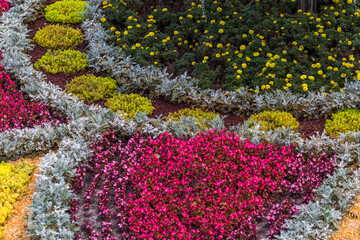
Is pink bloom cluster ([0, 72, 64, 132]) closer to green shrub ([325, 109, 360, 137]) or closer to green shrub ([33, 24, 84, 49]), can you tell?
green shrub ([33, 24, 84, 49])

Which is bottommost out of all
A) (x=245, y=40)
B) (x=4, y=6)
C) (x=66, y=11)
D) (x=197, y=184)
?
(x=197, y=184)

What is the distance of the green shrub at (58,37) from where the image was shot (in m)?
8.48

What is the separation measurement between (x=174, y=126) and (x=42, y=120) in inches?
84.7

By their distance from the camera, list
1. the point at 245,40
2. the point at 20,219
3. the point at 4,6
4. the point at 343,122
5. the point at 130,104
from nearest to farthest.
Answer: the point at 20,219 < the point at 343,122 < the point at 130,104 < the point at 245,40 < the point at 4,6

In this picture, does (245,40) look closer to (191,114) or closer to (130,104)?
(191,114)

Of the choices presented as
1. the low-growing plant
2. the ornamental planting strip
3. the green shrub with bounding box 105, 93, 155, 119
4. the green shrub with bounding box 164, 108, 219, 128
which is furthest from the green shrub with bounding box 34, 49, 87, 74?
the low-growing plant

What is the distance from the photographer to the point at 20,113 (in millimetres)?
6676

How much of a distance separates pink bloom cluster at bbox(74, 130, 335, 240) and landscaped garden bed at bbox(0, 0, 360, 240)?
0.02 metres

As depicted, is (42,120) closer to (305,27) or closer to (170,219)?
(170,219)

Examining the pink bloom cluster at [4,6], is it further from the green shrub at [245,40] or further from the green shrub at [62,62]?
the green shrub at [245,40]

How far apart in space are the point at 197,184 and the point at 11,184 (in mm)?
2369

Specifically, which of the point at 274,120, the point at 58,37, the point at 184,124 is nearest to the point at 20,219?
the point at 184,124

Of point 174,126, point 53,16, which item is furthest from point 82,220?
point 53,16

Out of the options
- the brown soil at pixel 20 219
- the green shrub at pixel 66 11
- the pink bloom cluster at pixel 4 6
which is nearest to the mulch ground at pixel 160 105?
the green shrub at pixel 66 11
